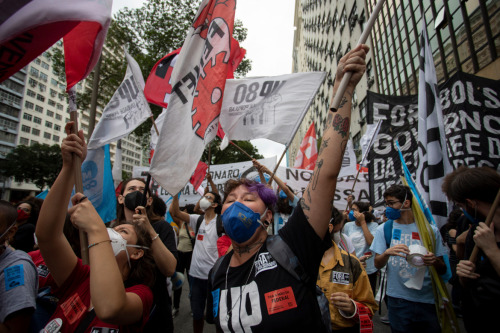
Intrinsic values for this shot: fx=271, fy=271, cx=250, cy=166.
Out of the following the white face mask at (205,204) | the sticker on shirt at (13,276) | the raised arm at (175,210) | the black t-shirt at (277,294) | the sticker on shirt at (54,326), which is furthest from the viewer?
the white face mask at (205,204)

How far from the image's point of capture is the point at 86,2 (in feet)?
4.77

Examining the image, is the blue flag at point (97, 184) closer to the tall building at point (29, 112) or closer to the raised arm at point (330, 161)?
the raised arm at point (330, 161)

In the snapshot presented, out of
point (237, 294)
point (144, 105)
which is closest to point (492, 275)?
point (237, 294)

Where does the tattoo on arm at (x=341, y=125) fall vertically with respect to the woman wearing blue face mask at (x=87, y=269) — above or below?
above

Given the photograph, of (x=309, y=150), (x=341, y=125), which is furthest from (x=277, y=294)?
(x=309, y=150)

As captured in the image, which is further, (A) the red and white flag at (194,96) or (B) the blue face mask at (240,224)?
(A) the red and white flag at (194,96)

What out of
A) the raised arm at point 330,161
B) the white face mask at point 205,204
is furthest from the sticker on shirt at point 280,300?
the white face mask at point 205,204

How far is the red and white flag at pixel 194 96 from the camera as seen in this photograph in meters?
2.02

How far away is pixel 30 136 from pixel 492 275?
63309 mm

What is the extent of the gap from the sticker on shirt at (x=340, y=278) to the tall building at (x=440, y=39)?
751 cm

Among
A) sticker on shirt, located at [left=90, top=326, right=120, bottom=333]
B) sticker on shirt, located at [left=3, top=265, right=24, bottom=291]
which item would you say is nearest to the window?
sticker on shirt, located at [left=3, top=265, right=24, bottom=291]

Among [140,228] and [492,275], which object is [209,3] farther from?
[492,275]

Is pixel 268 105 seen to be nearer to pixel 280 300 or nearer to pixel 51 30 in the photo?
pixel 51 30

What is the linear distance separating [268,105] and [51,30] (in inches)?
89.0
